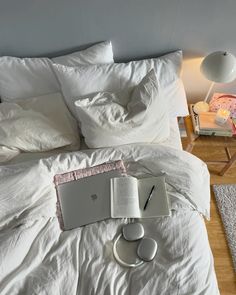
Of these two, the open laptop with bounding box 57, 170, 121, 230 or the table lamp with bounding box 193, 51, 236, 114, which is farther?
the table lamp with bounding box 193, 51, 236, 114

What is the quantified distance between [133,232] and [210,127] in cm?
77

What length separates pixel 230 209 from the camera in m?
1.76

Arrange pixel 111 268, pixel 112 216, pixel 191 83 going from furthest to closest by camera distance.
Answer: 1. pixel 191 83
2. pixel 112 216
3. pixel 111 268

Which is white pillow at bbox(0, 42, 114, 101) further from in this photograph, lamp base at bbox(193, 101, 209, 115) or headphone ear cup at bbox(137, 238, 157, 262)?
headphone ear cup at bbox(137, 238, 157, 262)

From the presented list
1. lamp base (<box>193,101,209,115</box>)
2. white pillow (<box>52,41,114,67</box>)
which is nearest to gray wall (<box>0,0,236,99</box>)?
white pillow (<box>52,41,114,67</box>)

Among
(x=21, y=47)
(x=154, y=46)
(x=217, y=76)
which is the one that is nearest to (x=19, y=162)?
(x=21, y=47)

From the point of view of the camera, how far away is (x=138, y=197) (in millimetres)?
1271

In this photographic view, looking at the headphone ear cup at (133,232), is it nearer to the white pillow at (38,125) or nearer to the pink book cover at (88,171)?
the pink book cover at (88,171)

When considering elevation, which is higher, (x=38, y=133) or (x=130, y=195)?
(x=38, y=133)

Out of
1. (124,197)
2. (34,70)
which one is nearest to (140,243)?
(124,197)

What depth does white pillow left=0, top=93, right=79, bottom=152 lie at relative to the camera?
1309 millimetres

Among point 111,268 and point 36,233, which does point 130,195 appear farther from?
point 36,233

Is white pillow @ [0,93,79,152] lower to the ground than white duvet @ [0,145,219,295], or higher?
higher

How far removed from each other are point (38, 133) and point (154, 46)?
2.53 feet
